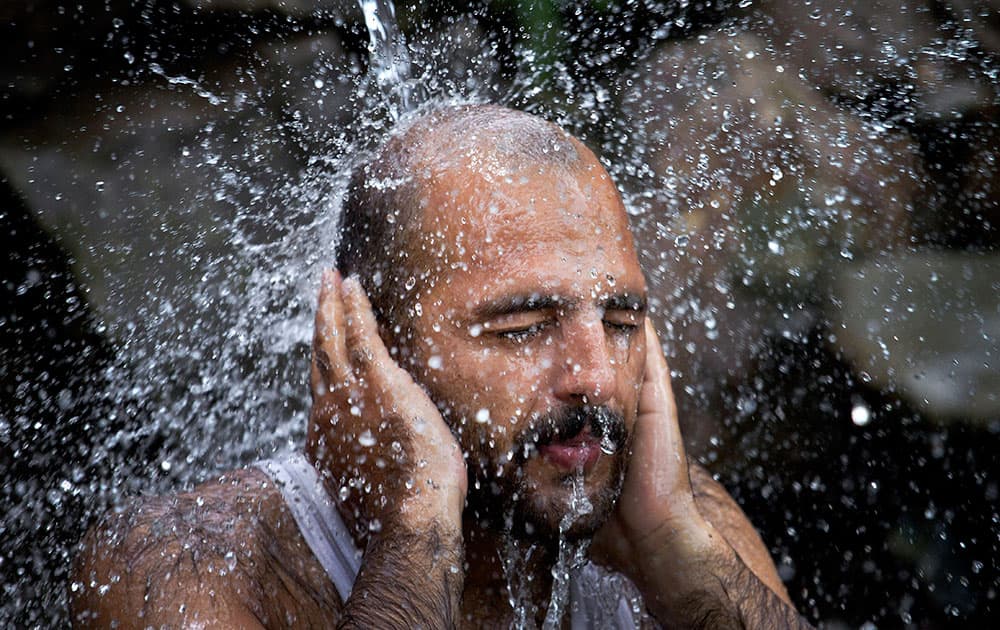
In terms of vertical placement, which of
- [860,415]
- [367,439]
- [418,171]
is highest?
[418,171]

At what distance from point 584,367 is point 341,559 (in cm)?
78

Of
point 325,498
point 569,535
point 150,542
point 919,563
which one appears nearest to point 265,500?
point 325,498

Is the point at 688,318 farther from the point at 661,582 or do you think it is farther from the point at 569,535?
the point at 569,535

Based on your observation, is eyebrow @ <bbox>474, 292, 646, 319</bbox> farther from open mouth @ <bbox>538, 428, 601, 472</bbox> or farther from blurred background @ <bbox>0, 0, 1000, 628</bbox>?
blurred background @ <bbox>0, 0, 1000, 628</bbox>

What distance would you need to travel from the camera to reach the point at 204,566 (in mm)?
2076

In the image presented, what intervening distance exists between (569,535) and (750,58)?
9.85ft

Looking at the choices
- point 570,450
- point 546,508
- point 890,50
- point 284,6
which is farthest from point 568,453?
point 890,50

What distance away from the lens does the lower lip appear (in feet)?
7.16

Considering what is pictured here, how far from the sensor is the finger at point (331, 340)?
7.59ft

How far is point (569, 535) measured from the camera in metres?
2.21

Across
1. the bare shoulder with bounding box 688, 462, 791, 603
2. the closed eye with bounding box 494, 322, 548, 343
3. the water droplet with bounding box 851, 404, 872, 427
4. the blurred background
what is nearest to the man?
the closed eye with bounding box 494, 322, 548, 343

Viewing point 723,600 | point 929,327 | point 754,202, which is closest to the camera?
point 723,600

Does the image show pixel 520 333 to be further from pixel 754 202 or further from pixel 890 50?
pixel 890 50

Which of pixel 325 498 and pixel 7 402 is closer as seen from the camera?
pixel 325 498
